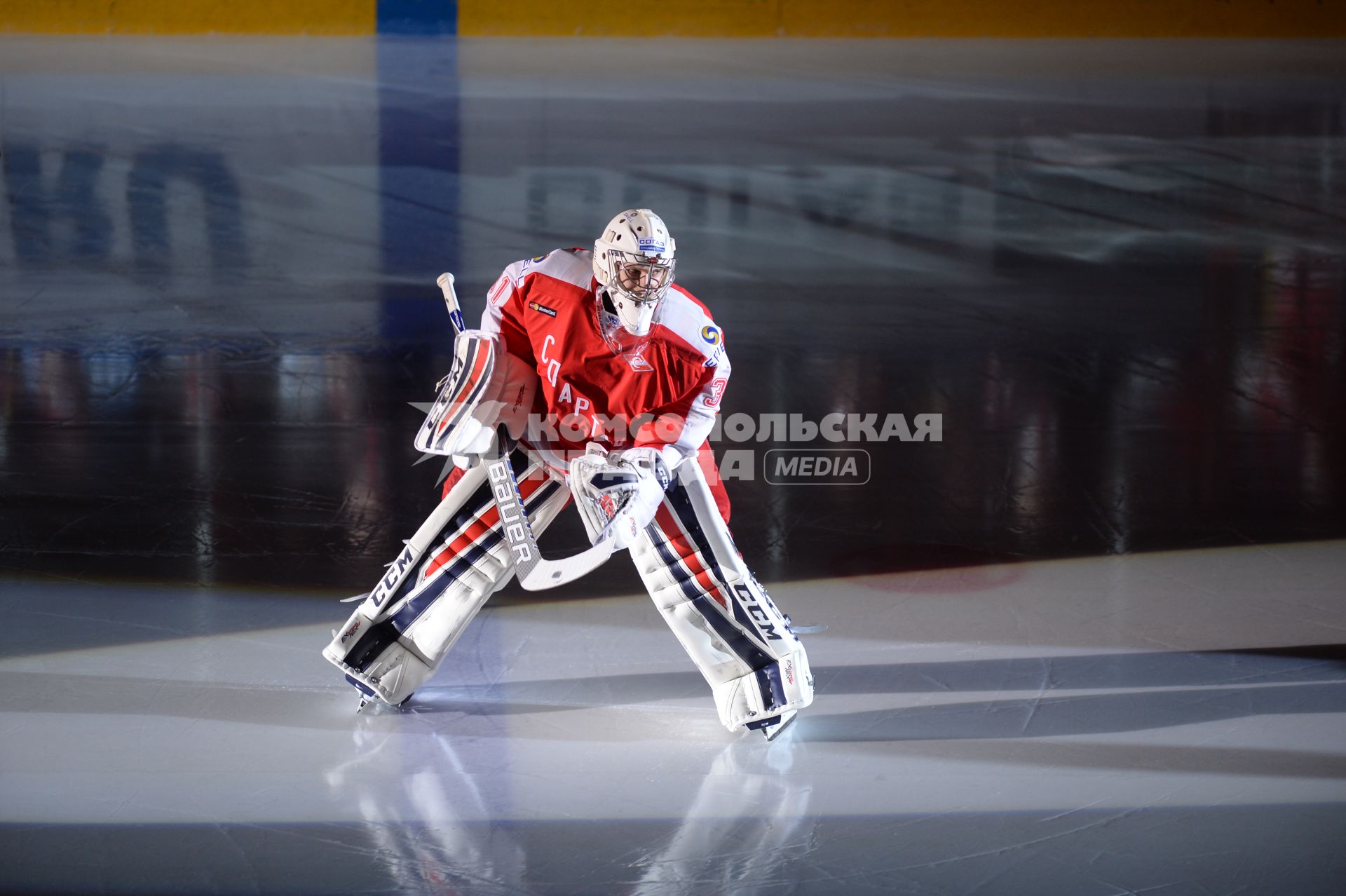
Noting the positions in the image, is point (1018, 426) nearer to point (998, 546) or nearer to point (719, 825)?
point (998, 546)

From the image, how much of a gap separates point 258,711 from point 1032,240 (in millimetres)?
7708

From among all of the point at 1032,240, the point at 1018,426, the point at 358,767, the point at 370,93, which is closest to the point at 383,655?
the point at 358,767

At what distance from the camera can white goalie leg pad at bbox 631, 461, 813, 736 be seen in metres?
4.27

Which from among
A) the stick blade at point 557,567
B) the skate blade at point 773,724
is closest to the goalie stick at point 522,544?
the stick blade at point 557,567

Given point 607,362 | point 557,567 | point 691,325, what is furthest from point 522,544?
point 691,325

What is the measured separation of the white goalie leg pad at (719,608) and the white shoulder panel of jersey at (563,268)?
62 centimetres

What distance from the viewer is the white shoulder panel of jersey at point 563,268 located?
13.5ft

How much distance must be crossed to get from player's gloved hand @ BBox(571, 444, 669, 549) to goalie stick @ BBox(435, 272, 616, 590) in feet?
0.19

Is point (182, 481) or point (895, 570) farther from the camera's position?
point (182, 481)

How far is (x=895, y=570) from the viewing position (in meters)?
5.64

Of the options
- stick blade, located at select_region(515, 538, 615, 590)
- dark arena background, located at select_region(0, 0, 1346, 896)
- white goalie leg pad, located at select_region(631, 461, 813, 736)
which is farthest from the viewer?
white goalie leg pad, located at select_region(631, 461, 813, 736)

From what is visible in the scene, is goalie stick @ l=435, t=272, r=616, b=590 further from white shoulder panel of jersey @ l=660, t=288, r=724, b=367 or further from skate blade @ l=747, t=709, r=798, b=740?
skate blade @ l=747, t=709, r=798, b=740

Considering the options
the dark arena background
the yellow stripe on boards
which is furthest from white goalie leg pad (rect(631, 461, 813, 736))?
the yellow stripe on boards

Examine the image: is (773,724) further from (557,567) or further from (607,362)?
(607,362)
